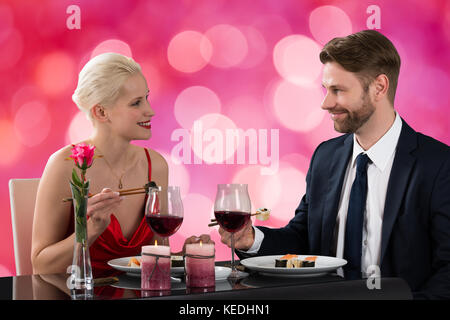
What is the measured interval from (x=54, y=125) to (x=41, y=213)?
84.0 inches

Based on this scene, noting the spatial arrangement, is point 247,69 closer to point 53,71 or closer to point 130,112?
point 53,71

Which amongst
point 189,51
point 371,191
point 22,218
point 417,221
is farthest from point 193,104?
point 417,221

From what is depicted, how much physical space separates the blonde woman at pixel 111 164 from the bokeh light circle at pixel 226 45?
1957 mm

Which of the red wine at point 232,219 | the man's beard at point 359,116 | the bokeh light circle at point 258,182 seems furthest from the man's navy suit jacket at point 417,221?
the bokeh light circle at point 258,182

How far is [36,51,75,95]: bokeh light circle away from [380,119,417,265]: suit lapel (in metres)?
2.87

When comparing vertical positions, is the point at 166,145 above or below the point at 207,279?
above

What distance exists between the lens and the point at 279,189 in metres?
4.52

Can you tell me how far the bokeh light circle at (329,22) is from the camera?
449 cm

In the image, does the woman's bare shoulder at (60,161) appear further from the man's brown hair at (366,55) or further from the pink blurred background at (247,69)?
the pink blurred background at (247,69)

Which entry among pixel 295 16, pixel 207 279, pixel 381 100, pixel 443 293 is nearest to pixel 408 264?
pixel 443 293

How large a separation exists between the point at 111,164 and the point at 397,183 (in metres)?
1.23

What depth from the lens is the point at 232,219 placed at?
5.42 feet
